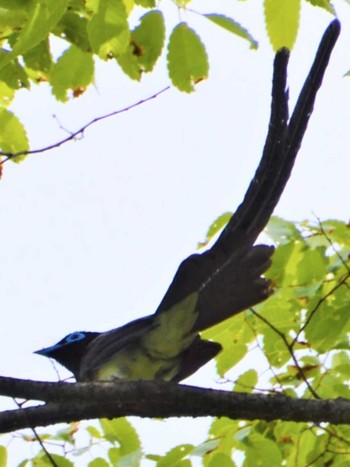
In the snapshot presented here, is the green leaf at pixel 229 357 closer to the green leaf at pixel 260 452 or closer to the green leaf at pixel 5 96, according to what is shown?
the green leaf at pixel 260 452

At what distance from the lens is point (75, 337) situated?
512 centimetres

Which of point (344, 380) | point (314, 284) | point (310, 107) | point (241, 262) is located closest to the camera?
point (310, 107)

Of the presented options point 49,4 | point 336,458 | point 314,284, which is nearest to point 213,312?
point 314,284

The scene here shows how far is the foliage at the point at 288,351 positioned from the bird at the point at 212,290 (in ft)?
0.87

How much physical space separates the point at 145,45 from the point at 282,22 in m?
0.81

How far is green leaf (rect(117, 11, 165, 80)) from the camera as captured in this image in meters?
3.88

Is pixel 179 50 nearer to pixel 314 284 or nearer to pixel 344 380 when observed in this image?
pixel 314 284

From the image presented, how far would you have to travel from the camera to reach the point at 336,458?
168 inches

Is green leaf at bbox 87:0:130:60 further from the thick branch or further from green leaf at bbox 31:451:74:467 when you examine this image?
green leaf at bbox 31:451:74:467

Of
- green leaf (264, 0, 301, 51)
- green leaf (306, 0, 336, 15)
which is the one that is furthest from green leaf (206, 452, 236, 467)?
green leaf (306, 0, 336, 15)

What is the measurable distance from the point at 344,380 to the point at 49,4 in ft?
8.69

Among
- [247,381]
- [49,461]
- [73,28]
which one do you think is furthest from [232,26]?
[49,461]

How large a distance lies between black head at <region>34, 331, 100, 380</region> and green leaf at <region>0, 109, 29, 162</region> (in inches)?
44.9

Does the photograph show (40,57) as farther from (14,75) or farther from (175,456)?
(175,456)
